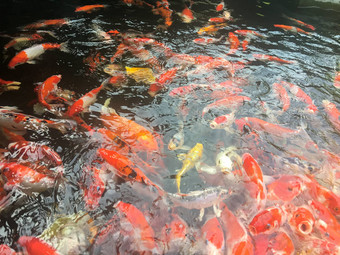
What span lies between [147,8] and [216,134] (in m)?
5.16

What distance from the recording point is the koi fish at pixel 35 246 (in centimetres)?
176

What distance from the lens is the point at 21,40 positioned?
4.49 meters

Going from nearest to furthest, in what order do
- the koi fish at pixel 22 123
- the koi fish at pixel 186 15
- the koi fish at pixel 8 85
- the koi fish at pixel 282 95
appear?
the koi fish at pixel 22 123 < the koi fish at pixel 8 85 < the koi fish at pixel 282 95 < the koi fish at pixel 186 15

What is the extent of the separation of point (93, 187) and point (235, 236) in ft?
4.72

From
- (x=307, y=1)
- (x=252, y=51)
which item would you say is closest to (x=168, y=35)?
(x=252, y=51)

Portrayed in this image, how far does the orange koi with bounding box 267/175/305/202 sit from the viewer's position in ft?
7.73

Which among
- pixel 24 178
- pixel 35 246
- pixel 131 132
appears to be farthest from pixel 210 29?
pixel 35 246

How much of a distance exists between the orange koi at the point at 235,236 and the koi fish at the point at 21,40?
473 centimetres

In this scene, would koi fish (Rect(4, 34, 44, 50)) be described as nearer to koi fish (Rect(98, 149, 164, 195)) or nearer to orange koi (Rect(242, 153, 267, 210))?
koi fish (Rect(98, 149, 164, 195))

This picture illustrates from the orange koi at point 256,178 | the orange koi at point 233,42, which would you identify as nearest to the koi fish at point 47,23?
the orange koi at point 233,42

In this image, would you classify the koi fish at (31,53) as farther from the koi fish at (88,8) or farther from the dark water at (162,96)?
the koi fish at (88,8)

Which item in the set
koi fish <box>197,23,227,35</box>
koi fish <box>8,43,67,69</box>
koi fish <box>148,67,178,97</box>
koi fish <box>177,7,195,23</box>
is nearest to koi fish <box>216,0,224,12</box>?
koi fish <box>177,7,195,23</box>

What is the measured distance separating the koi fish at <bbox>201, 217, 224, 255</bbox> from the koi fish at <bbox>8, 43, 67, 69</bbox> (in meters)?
3.93

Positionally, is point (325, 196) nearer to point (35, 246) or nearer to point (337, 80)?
point (35, 246)
